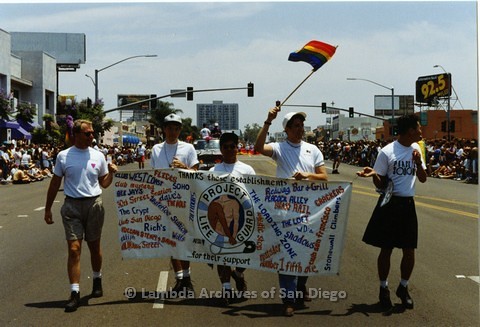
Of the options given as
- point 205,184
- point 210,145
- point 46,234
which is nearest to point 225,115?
point 210,145

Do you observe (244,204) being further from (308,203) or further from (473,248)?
(473,248)

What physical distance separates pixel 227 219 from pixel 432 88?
6763 centimetres

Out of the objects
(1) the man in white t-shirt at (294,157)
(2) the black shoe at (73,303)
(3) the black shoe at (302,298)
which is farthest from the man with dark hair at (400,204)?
(2) the black shoe at (73,303)

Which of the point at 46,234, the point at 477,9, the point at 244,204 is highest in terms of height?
the point at 477,9

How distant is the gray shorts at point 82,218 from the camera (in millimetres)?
6293

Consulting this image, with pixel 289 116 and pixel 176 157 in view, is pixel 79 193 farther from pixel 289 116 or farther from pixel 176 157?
pixel 289 116

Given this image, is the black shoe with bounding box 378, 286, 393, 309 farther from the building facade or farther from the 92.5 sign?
the 92.5 sign

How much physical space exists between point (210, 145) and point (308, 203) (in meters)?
18.0

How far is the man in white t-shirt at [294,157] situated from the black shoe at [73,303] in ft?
6.59

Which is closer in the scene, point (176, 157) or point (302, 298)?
point (302, 298)

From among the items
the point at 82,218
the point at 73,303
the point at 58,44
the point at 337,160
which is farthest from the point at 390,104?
the point at 73,303

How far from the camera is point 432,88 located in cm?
6969

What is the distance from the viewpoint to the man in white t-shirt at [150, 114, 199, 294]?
668 cm

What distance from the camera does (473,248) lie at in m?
9.94
